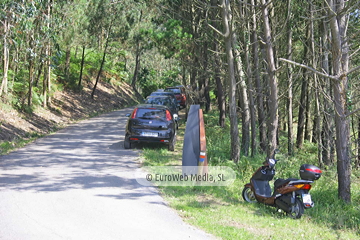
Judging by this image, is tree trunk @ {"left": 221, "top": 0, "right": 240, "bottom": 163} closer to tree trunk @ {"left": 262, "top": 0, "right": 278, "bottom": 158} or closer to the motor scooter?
tree trunk @ {"left": 262, "top": 0, "right": 278, "bottom": 158}

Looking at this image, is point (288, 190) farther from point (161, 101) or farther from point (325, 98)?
point (161, 101)

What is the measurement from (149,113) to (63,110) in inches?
538

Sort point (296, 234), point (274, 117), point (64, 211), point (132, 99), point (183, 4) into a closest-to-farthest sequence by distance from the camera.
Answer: point (296, 234) → point (64, 211) → point (274, 117) → point (183, 4) → point (132, 99)

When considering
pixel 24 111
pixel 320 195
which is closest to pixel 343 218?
pixel 320 195

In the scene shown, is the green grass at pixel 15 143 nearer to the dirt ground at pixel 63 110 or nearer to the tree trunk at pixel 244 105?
the dirt ground at pixel 63 110

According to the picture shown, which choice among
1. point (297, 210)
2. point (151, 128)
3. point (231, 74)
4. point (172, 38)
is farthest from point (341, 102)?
point (172, 38)

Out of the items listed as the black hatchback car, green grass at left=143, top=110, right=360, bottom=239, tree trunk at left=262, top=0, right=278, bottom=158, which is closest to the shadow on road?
the black hatchback car

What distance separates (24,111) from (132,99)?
22931 mm

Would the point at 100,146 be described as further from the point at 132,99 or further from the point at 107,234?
the point at 132,99

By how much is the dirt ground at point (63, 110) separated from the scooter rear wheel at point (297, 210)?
38.1ft

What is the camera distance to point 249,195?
28.5 feet

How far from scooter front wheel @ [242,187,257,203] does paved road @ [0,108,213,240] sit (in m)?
1.90

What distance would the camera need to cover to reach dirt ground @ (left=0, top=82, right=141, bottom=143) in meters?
17.8

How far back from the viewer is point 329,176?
39.3 ft
